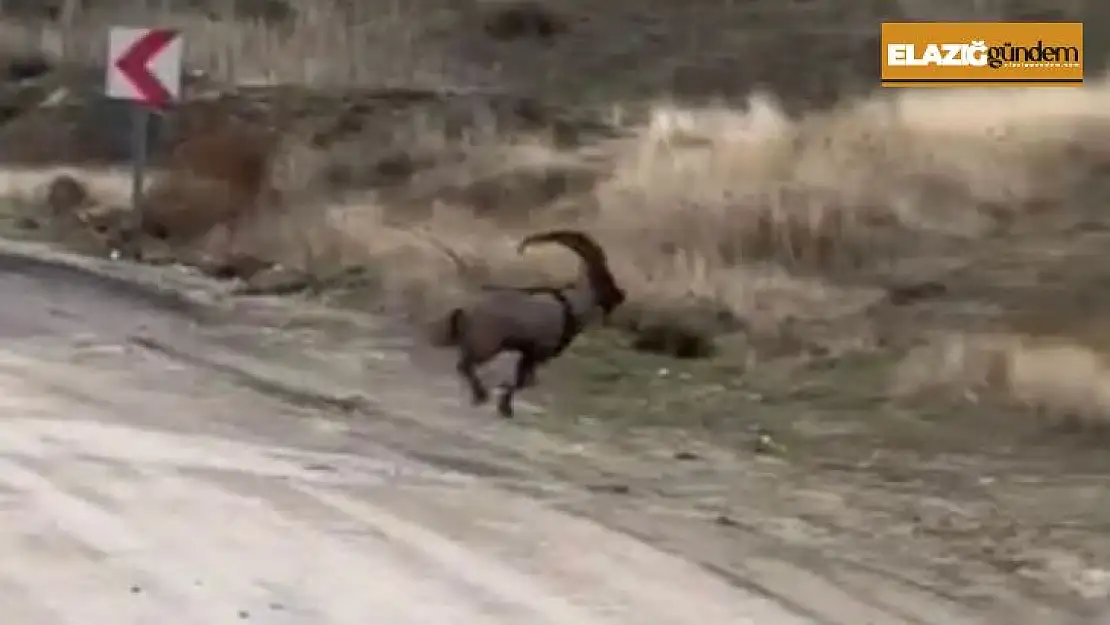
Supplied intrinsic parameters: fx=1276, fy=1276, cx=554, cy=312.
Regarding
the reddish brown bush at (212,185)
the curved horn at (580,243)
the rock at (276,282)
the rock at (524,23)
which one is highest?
the rock at (524,23)

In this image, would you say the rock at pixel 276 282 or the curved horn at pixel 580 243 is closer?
the curved horn at pixel 580 243

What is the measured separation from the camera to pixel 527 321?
3.42m

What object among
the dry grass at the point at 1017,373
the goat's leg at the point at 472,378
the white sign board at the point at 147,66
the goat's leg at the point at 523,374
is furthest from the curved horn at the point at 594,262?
the white sign board at the point at 147,66

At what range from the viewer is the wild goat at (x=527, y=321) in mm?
3404

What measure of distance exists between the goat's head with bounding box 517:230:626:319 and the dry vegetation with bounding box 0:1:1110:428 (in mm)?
65

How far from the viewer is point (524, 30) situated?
4172 mm

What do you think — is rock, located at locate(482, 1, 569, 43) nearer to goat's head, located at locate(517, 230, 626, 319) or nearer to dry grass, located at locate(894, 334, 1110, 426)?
goat's head, located at locate(517, 230, 626, 319)

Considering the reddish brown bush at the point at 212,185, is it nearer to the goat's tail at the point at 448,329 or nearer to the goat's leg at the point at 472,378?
the goat's tail at the point at 448,329

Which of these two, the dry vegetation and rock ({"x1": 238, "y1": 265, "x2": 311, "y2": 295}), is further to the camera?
rock ({"x1": 238, "y1": 265, "x2": 311, "y2": 295})

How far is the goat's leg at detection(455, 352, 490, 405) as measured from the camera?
3.36 metres

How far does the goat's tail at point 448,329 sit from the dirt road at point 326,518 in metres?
0.14

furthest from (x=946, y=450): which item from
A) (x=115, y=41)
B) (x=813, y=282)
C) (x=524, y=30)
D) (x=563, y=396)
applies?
(x=115, y=41)

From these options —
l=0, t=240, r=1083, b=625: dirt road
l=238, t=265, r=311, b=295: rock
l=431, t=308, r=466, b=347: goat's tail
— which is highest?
l=238, t=265, r=311, b=295: rock

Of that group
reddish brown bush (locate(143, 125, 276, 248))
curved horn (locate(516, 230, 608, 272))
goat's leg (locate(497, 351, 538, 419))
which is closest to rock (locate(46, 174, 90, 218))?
reddish brown bush (locate(143, 125, 276, 248))
